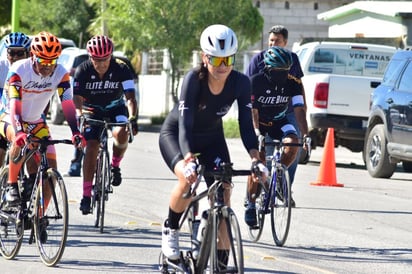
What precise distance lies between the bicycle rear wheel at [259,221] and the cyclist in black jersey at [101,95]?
1.54m

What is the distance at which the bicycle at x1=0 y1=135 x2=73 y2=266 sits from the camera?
386 inches

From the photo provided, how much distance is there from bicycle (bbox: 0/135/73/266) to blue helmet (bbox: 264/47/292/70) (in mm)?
2786

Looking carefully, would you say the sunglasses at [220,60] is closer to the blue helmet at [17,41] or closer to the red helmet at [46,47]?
the red helmet at [46,47]

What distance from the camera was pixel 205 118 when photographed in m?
8.59

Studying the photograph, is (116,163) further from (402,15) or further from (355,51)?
(402,15)

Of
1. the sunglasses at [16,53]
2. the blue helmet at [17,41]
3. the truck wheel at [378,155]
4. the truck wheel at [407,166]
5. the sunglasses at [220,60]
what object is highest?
the sunglasses at [220,60]

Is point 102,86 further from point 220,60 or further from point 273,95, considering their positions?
point 220,60

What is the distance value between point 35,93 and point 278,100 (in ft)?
9.42

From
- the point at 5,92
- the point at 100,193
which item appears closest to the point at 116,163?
the point at 100,193

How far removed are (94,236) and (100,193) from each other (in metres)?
0.66

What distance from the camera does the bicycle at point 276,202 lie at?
450 inches

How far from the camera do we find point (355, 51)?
21.6m

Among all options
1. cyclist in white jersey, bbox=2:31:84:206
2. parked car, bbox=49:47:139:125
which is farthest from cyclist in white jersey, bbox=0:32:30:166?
parked car, bbox=49:47:139:125

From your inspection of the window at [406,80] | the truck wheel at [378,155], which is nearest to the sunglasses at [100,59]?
the window at [406,80]
